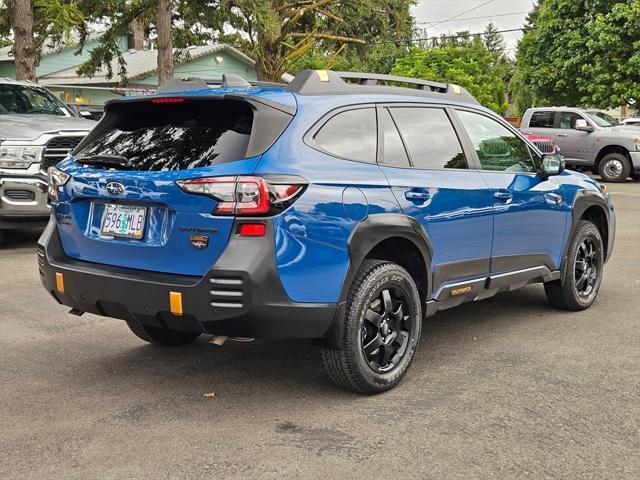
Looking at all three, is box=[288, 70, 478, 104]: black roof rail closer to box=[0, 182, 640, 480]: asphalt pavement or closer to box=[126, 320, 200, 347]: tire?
box=[0, 182, 640, 480]: asphalt pavement

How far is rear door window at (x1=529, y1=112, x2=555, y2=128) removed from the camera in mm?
21856

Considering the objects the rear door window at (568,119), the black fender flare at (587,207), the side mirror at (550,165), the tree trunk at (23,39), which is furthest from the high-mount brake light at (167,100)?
the rear door window at (568,119)

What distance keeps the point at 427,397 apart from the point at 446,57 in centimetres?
4894

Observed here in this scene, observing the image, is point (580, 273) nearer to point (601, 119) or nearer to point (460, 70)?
point (601, 119)

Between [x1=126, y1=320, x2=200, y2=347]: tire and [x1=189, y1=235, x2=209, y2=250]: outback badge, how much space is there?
151 centimetres

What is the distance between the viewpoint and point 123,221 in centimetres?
423

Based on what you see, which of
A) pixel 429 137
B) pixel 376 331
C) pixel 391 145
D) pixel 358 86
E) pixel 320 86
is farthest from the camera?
pixel 429 137

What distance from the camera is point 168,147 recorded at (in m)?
4.27

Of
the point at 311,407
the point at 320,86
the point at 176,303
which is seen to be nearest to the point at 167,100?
the point at 320,86

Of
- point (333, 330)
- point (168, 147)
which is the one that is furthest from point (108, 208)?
point (333, 330)

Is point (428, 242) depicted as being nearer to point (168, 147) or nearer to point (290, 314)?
point (290, 314)

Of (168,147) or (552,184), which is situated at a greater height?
(168,147)

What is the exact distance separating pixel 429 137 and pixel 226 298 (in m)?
1.91

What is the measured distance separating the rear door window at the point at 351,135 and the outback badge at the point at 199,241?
2.73ft
